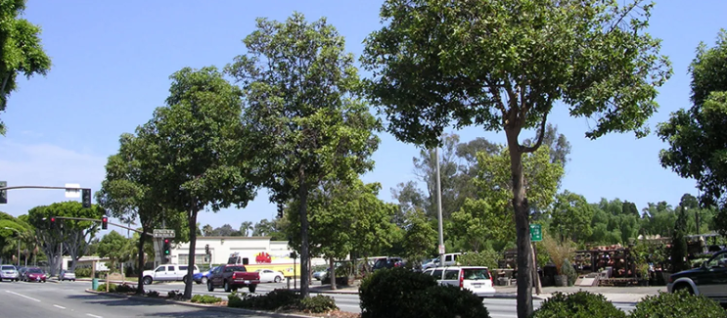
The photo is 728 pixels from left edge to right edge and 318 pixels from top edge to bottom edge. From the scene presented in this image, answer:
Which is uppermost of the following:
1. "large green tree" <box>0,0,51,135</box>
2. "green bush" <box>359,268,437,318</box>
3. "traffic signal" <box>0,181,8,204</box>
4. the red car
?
"large green tree" <box>0,0,51,135</box>

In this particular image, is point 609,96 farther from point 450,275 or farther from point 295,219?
point 295,219

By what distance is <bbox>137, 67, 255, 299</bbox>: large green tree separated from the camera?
89.2 ft

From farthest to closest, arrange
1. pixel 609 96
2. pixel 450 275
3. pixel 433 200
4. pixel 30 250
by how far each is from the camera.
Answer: pixel 30 250 → pixel 433 200 → pixel 450 275 → pixel 609 96

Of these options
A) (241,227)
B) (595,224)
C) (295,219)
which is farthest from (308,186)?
(241,227)

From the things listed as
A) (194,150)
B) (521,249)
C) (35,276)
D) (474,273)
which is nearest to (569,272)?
(474,273)

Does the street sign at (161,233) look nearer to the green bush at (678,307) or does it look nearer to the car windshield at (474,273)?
the car windshield at (474,273)

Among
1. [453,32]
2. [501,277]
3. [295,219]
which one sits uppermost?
[453,32]

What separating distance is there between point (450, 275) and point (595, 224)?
48.8m

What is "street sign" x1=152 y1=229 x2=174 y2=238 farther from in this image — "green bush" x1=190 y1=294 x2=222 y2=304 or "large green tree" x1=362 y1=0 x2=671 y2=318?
"large green tree" x1=362 y1=0 x2=671 y2=318

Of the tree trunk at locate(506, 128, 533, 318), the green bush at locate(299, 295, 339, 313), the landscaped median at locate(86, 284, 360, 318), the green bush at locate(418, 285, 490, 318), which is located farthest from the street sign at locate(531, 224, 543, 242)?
the tree trunk at locate(506, 128, 533, 318)

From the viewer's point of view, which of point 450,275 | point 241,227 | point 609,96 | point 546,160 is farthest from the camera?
point 241,227

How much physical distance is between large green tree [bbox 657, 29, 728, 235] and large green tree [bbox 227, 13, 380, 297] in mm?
8456

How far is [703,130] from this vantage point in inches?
660

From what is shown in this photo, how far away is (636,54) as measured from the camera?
38.8 feet
